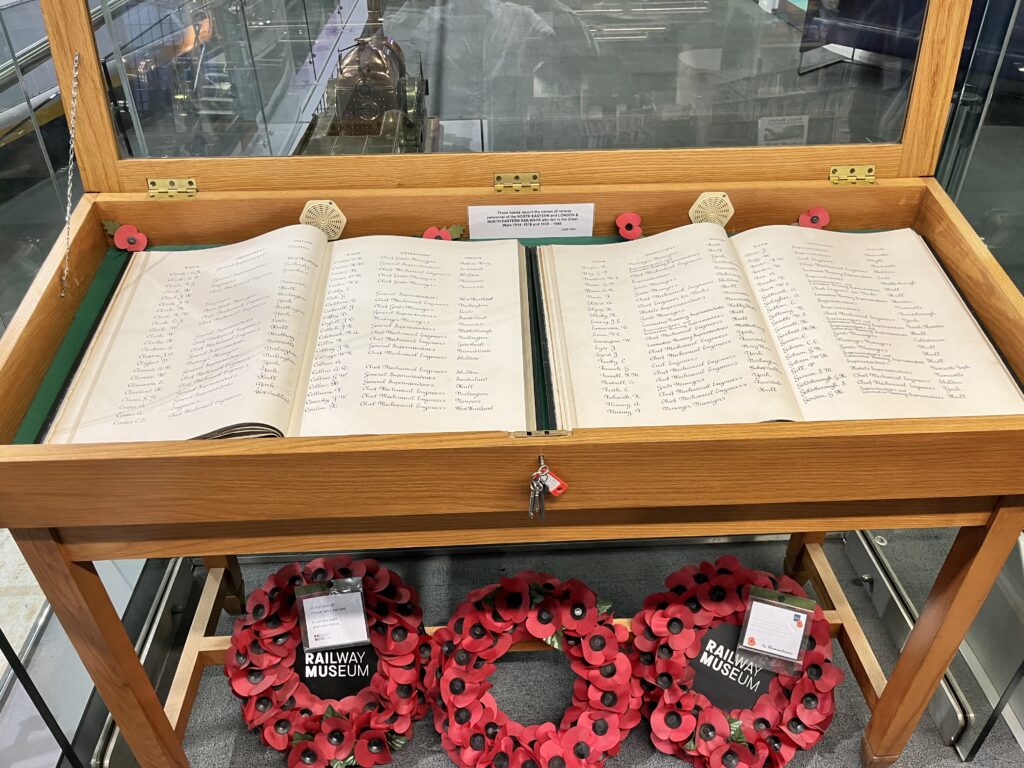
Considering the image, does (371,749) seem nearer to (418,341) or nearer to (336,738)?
(336,738)

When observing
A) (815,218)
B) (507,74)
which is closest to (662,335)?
(815,218)

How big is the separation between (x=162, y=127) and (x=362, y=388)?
63 cm

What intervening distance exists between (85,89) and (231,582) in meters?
1.06

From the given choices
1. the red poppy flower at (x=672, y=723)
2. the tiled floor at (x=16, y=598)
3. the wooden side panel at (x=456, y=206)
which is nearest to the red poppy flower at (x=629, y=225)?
the wooden side panel at (x=456, y=206)

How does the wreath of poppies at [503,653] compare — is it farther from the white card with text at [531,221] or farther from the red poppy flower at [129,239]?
the red poppy flower at [129,239]

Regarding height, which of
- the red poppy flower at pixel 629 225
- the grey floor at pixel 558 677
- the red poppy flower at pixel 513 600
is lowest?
the grey floor at pixel 558 677

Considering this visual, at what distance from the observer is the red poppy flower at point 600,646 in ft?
5.20

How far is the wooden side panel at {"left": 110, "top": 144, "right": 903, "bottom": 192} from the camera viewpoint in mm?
1399

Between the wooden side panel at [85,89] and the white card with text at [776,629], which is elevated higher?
the wooden side panel at [85,89]

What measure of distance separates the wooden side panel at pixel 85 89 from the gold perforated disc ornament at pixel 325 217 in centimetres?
32

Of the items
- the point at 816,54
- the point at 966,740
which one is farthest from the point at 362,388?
the point at 966,740

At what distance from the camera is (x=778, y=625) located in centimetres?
159

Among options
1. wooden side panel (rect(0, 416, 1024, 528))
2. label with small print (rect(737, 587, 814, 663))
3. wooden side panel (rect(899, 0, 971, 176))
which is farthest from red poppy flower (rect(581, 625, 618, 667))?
wooden side panel (rect(899, 0, 971, 176))

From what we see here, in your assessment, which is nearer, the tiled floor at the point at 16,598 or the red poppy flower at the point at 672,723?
the tiled floor at the point at 16,598
